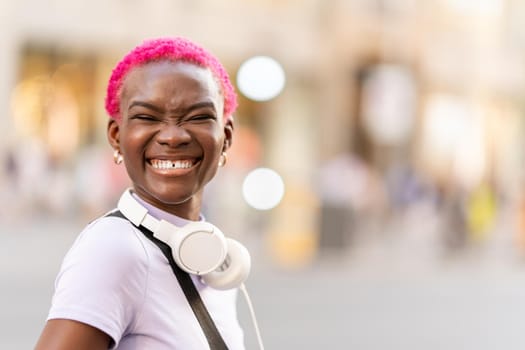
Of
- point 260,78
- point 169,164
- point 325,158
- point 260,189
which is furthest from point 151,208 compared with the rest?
point 325,158

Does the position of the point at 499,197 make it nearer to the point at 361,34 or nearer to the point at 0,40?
the point at 361,34

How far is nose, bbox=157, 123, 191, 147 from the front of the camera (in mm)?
2193

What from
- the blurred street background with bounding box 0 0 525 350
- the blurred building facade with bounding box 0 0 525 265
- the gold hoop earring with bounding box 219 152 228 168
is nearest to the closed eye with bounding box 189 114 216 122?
the gold hoop earring with bounding box 219 152 228 168

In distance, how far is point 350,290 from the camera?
53.8 ft

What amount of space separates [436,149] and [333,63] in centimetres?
707

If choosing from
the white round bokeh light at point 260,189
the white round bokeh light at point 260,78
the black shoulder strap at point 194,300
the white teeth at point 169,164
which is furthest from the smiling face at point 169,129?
the white round bokeh light at point 260,78

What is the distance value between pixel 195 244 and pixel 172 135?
0.22 m

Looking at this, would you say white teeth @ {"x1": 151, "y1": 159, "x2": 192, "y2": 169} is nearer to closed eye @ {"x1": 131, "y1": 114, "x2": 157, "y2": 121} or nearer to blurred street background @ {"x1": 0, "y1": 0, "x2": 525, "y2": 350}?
closed eye @ {"x1": 131, "y1": 114, "x2": 157, "y2": 121}

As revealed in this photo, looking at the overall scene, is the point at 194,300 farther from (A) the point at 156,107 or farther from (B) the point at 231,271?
(A) the point at 156,107

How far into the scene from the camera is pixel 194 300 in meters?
2.16

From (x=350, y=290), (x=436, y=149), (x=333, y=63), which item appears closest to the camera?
(x=350, y=290)

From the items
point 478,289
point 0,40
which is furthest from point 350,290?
point 0,40

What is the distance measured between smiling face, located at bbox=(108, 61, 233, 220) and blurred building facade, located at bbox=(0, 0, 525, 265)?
59.0ft

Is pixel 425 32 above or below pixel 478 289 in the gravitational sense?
above
